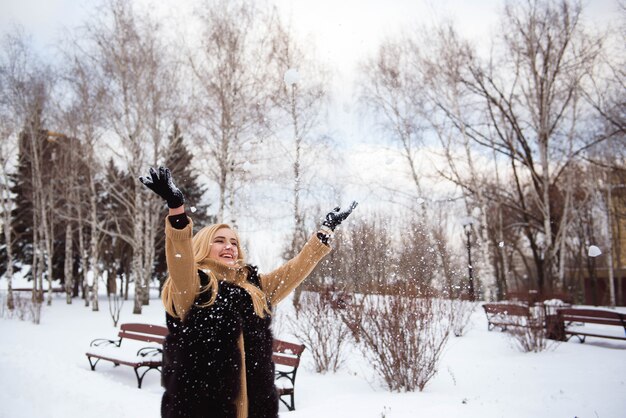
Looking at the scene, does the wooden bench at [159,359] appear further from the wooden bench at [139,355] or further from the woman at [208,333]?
the woman at [208,333]

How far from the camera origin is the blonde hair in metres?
1.98

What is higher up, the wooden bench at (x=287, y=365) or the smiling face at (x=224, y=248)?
the smiling face at (x=224, y=248)

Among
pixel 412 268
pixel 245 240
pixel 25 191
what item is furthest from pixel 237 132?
pixel 25 191

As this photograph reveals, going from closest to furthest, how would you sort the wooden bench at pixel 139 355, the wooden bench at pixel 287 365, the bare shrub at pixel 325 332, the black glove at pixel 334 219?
the black glove at pixel 334 219, the wooden bench at pixel 287 365, the wooden bench at pixel 139 355, the bare shrub at pixel 325 332

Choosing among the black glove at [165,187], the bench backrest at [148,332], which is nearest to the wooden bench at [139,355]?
the bench backrest at [148,332]

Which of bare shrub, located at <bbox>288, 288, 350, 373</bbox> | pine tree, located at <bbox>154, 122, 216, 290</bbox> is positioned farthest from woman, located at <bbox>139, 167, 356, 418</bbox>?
pine tree, located at <bbox>154, 122, 216, 290</bbox>

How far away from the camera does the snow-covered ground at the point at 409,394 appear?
4468 millimetres

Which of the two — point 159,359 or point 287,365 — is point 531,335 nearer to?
point 287,365

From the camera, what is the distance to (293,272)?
2459mm

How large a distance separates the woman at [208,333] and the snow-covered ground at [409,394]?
8.19ft

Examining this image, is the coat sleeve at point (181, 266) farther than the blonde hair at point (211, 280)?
No

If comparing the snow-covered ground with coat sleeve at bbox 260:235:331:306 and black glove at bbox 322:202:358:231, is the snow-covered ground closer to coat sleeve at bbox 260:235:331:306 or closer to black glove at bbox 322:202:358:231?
coat sleeve at bbox 260:235:331:306

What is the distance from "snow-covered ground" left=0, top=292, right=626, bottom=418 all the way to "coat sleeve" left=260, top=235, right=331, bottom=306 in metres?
2.38

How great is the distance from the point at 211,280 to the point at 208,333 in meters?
0.26
